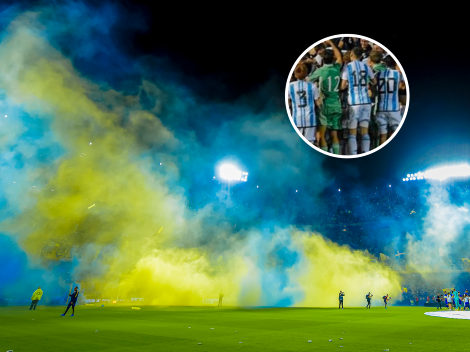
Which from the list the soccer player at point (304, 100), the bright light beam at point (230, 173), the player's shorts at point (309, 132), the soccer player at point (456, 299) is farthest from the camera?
the bright light beam at point (230, 173)

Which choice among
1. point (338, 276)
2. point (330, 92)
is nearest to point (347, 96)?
point (330, 92)

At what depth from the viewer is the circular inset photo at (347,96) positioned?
10.2 m

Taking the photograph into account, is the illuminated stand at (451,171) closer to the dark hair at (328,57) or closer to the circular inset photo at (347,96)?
the circular inset photo at (347,96)

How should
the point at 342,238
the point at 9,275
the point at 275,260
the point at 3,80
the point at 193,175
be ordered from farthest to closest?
1. the point at 342,238
2. the point at 275,260
3. the point at 193,175
4. the point at 9,275
5. the point at 3,80

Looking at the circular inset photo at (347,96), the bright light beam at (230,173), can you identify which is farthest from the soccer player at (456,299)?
the circular inset photo at (347,96)

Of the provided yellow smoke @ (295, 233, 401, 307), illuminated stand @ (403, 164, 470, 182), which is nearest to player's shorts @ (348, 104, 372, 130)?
yellow smoke @ (295, 233, 401, 307)

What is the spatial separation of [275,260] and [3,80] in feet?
89.6

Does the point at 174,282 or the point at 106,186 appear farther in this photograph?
the point at 174,282

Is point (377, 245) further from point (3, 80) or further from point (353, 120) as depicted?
point (3, 80)

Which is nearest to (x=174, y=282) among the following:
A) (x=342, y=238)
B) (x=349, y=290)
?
(x=349, y=290)

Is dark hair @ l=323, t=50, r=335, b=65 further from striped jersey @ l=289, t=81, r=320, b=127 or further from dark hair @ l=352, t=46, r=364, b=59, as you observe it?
striped jersey @ l=289, t=81, r=320, b=127

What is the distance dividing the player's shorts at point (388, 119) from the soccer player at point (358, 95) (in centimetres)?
33

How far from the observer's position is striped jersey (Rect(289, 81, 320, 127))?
35.4ft

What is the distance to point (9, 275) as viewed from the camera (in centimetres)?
2553
